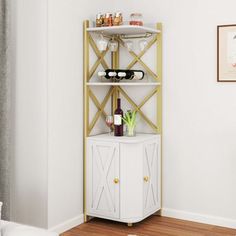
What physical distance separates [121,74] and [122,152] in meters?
0.73

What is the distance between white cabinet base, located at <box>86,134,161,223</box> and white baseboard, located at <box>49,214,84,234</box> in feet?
0.31

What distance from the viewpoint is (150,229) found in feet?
12.8

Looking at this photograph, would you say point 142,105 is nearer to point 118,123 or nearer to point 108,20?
point 118,123

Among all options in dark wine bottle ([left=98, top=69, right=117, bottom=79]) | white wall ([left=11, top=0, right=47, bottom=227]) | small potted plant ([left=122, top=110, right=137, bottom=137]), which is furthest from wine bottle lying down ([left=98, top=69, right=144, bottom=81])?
white wall ([left=11, top=0, right=47, bottom=227])

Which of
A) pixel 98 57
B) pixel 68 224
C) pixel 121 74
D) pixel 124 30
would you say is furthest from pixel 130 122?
pixel 68 224

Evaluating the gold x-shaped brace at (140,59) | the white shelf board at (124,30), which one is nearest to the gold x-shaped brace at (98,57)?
the white shelf board at (124,30)

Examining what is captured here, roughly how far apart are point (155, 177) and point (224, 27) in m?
1.50

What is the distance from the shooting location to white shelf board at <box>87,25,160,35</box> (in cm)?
388

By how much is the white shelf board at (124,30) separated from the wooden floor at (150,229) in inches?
69.3

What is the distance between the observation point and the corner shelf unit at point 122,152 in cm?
387

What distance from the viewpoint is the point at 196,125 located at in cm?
408

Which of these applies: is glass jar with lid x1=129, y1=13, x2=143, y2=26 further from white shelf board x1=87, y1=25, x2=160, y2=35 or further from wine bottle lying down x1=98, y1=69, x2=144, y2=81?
wine bottle lying down x1=98, y1=69, x2=144, y2=81

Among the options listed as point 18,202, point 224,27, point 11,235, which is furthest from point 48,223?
point 224,27

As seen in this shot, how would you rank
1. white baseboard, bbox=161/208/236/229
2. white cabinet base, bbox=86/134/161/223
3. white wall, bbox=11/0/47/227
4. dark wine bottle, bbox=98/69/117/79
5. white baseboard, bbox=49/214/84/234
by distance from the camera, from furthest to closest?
dark wine bottle, bbox=98/69/117/79, white baseboard, bbox=161/208/236/229, white cabinet base, bbox=86/134/161/223, white baseboard, bbox=49/214/84/234, white wall, bbox=11/0/47/227
